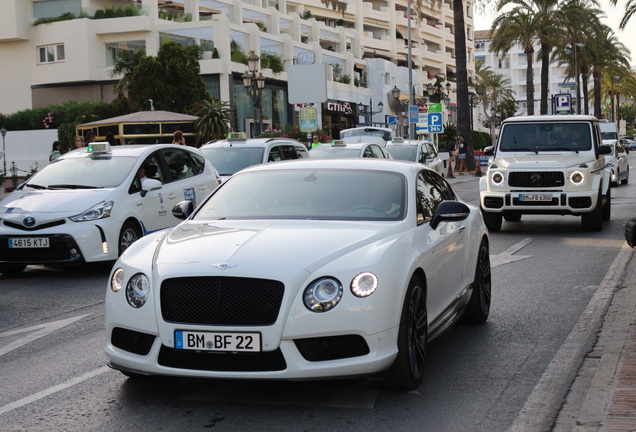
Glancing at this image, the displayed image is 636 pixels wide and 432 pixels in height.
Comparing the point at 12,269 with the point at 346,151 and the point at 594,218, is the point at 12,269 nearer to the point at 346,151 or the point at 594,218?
the point at 594,218

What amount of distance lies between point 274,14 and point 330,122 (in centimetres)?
1001

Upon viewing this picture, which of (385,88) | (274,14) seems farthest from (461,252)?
(385,88)

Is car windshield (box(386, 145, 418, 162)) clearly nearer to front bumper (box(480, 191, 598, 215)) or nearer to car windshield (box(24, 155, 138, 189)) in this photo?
front bumper (box(480, 191, 598, 215))

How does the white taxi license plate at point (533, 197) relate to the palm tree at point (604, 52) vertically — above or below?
below

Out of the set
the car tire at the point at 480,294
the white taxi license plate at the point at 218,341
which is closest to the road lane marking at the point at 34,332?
the white taxi license plate at the point at 218,341

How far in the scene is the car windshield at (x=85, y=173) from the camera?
1236cm

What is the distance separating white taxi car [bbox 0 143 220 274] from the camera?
11484 mm

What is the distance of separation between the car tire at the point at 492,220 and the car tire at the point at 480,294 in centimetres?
776

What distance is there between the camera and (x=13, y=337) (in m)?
8.00

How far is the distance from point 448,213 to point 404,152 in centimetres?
1977

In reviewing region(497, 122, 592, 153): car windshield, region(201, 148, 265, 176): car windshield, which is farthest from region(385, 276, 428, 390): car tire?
region(201, 148, 265, 176): car windshield

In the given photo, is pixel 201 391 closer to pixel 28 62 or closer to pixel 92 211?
pixel 92 211

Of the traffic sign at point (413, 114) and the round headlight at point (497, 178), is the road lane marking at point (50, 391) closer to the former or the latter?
the round headlight at point (497, 178)

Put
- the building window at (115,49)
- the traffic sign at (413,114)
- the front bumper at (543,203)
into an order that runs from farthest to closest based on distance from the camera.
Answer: the building window at (115,49), the traffic sign at (413,114), the front bumper at (543,203)
